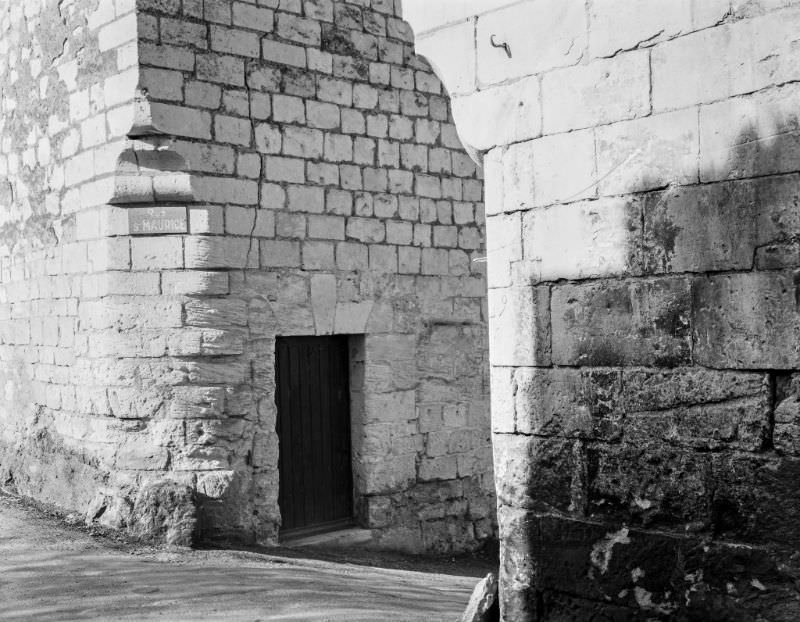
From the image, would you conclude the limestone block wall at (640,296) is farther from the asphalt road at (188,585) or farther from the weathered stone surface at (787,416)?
the asphalt road at (188,585)

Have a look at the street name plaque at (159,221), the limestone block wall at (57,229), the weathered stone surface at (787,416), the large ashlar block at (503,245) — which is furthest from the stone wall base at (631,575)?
the limestone block wall at (57,229)

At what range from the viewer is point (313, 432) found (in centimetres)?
720

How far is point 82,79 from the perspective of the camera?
6.73m

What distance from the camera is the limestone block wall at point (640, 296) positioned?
2846 mm

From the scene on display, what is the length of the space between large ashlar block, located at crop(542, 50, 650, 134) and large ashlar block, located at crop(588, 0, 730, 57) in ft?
0.16

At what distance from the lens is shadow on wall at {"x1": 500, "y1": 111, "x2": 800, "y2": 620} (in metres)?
2.83

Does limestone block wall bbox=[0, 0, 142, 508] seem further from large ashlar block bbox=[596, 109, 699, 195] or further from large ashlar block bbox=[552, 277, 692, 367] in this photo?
large ashlar block bbox=[596, 109, 699, 195]

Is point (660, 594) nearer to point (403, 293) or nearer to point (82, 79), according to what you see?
point (403, 293)

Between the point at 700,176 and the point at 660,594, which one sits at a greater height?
the point at 700,176

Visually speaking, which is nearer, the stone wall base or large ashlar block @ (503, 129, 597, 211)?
the stone wall base

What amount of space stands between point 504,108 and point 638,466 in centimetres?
136

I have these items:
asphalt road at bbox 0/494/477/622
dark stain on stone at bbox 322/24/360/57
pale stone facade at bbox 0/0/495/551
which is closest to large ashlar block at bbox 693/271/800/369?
asphalt road at bbox 0/494/477/622

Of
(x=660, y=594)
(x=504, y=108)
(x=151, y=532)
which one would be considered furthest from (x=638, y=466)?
(x=151, y=532)

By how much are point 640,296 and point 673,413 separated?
39cm
